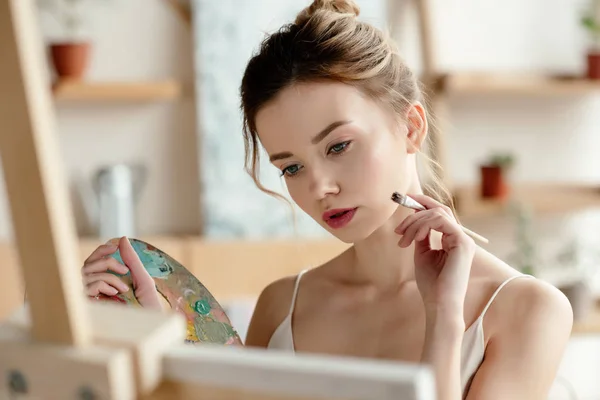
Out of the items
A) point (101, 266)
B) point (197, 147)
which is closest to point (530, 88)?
point (197, 147)

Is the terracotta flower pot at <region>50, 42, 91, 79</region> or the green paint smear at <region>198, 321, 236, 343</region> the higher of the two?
the terracotta flower pot at <region>50, 42, 91, 79</region>

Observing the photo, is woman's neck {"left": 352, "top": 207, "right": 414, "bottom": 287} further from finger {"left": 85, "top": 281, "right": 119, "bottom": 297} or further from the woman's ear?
finger {"left": 85, "top": 281, "right": 119, "bottom": 297}

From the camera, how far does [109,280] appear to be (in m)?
0.91

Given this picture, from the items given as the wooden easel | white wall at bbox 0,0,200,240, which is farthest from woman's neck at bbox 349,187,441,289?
white wall at bbox 0,0,200,240

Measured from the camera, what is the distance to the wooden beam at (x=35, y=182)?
0.47 m

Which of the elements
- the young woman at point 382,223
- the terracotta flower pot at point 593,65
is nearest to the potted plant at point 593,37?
the terracotta flower pot at point 593,65

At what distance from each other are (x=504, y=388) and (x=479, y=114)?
217 centimetres

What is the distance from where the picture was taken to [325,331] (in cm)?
123

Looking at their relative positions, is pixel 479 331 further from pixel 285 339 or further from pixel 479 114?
pixel 479 114

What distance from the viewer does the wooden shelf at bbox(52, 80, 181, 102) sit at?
9.19 ft

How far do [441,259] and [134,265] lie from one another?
0.38 meters

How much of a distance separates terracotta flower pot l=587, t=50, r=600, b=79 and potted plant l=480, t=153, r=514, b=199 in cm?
42

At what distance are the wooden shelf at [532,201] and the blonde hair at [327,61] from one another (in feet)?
5.83

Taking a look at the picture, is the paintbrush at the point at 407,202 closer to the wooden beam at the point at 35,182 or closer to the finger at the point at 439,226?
the finger at the point at 439,226
